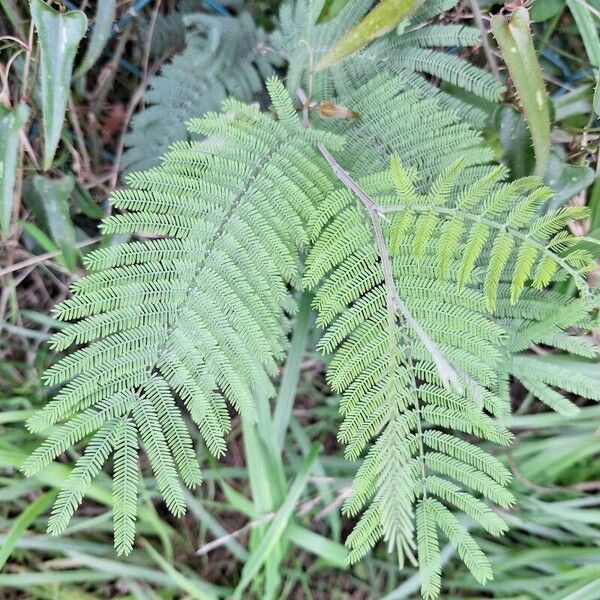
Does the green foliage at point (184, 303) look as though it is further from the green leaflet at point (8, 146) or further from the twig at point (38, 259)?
the twig at point (38, 259)

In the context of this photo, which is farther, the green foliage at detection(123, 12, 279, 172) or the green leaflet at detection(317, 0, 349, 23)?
the green foliage at detection(123, 12, 279, 172)

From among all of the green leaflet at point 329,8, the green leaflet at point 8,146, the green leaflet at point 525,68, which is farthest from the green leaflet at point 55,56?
the green leaflet at point 525,68

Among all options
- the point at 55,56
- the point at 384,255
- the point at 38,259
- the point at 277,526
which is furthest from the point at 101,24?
the point at 277,526

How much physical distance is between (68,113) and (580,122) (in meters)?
1.22

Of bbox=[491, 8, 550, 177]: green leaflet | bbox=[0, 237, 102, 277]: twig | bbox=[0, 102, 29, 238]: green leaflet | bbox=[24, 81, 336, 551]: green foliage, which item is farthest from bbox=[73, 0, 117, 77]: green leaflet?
bbox=[491, 8, 550, 177]: green leaflet

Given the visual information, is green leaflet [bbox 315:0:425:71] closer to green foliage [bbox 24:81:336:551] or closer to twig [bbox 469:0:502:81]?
green foliage [bbox 24:81:336:551]

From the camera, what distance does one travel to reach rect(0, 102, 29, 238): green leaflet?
1156 mm

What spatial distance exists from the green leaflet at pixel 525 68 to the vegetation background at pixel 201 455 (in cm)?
25

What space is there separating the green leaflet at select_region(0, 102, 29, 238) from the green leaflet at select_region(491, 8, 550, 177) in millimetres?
866

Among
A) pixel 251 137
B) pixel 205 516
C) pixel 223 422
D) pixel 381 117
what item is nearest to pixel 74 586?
pixel 205 516

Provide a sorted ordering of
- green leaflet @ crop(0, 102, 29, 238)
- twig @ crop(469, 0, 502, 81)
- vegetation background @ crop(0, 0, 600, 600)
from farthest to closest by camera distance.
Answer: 1. vegetation background @ crop(0, 0, 600, 600)
2. twig @ crop(469, 0, 502, 81)
3. green leaflet @ crop(0, 102, 29, 238)

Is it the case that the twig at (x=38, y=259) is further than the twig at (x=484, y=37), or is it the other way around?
the twig at (x=38, y=259)

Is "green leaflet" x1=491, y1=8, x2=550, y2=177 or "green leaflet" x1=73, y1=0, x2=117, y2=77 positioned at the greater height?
"green leaflet" x1=491, y1=8, x2=550, y2=177

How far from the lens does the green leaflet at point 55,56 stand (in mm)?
1049
